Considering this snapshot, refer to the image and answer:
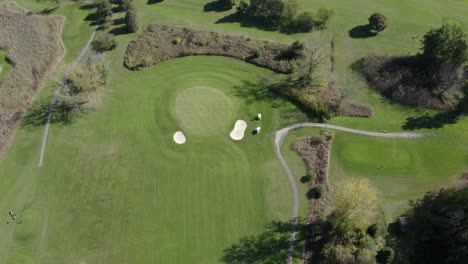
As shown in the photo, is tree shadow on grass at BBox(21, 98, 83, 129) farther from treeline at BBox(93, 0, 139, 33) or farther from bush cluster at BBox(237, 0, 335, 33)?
bush cluster at BBox(237, 0, 335, 33)

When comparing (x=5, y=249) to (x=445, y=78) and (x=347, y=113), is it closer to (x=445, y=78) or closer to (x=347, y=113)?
(x=347, y=113)

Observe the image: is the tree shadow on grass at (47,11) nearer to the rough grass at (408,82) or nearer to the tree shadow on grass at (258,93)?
the tree shadow on grass at (258,93)

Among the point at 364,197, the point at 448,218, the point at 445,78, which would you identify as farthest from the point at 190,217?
the point at 445,78

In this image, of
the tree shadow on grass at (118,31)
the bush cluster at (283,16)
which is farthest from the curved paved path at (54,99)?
the bush cluster at (283,16)

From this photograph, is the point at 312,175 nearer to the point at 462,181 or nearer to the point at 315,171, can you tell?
the point at 315,171

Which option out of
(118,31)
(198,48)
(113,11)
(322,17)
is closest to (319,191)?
(198,48)
